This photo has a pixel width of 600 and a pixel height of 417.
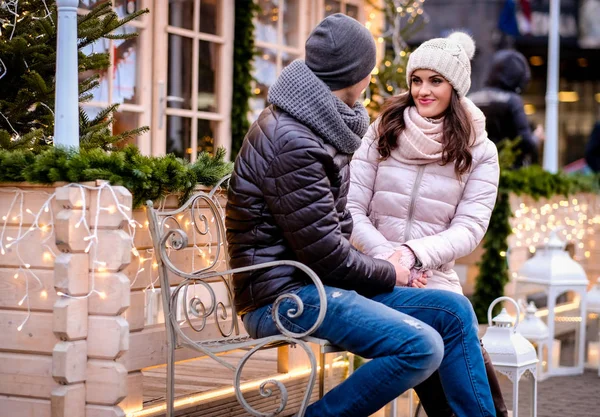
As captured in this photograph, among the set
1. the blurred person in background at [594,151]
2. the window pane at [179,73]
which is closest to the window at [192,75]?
the window pane at [179,73]

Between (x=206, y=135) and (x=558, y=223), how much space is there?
9.62 ft

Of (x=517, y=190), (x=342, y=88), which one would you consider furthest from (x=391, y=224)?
(x=517, y=190)

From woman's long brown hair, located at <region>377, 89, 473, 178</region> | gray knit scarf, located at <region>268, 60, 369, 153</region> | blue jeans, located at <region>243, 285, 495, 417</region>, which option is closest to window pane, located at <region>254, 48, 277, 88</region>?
woman's long brown hair, located at <region>377, 89, 473, 178</region>

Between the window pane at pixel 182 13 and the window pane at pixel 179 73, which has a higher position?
the window pane at pixel 182 13

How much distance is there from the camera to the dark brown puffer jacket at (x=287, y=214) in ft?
10.1

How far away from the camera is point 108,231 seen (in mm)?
3350

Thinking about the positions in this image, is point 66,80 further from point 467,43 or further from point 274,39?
point 274,39

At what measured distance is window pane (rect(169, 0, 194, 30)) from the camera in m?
6.84

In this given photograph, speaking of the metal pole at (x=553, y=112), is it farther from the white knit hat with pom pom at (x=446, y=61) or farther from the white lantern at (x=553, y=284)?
the white knit hat with pom pom at (x=446, y=61)

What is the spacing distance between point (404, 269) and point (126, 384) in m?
1.03

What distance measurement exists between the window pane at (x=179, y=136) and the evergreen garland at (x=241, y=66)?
0.38m

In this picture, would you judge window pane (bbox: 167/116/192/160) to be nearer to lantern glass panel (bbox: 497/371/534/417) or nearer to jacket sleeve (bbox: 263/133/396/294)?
lantern glass panel (bbox: 497/371/534/417)

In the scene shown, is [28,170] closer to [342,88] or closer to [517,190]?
[342,88]

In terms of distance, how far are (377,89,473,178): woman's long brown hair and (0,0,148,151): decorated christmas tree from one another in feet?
3.48
